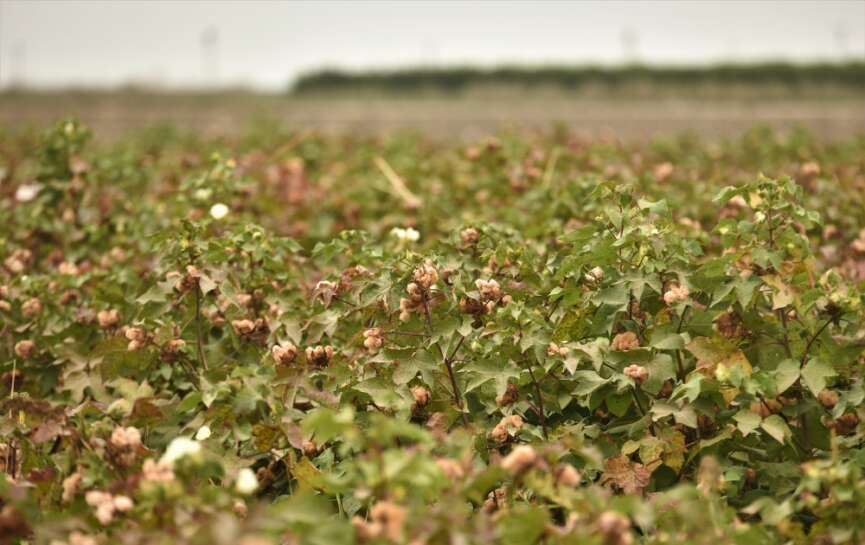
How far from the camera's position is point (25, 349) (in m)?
2.71

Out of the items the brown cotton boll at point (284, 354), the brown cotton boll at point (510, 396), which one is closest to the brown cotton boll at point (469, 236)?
the brown cotton boll at point (510, 396)

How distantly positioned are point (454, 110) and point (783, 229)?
1357 cm

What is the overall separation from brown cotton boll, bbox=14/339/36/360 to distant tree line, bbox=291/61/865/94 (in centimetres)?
1898

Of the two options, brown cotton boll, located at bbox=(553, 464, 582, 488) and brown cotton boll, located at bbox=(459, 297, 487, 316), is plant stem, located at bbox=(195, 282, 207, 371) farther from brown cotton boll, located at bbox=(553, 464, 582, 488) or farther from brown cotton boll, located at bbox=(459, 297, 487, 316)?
brown cotton boll, located at bbox=(553, 464, 582, 488)

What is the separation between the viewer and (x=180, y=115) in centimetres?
1558

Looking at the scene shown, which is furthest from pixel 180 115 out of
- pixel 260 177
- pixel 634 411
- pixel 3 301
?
pixel 634 411

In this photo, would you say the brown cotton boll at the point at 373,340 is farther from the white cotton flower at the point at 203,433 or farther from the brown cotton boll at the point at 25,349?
the brown cotton boll at the point at 25,349

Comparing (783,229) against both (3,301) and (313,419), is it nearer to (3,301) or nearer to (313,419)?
(313,419)

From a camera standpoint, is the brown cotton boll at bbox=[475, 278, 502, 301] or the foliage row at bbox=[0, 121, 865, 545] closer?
the foliage row at bbox=[0, 121, 865, 545]

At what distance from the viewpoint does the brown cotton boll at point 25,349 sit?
8.85 ft

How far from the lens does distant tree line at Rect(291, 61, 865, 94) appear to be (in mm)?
20141

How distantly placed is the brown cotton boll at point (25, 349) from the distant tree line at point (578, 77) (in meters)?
19.0

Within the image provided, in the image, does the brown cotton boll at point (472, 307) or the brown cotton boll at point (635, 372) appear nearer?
the brown cotton boll at point (635, 372)

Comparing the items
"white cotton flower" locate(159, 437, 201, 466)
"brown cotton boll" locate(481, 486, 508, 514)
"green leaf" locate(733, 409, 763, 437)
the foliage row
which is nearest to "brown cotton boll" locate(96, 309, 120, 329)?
the foliage row
